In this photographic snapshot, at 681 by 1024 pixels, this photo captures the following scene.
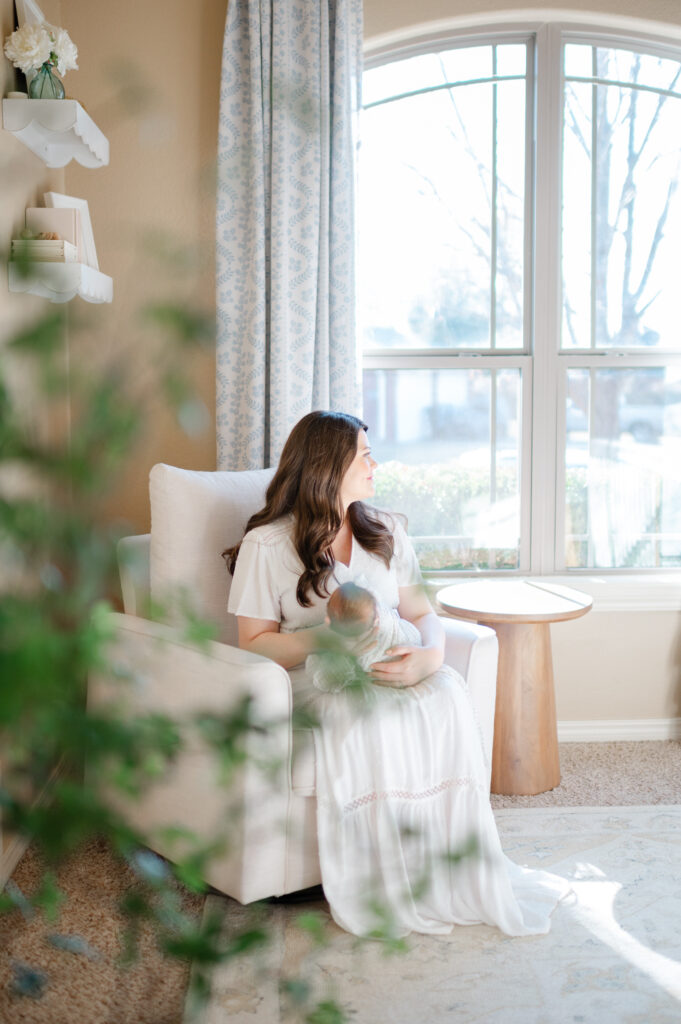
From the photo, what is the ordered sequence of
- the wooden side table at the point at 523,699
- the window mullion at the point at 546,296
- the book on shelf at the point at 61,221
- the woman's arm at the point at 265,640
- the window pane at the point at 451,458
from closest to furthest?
the woman's arm at the point at 265,640 < the book on shelf at the point at 61,221 < the wooden side table at the point at 523,699 < the window mullion at the point at 546,296 < the window pane at the point at 451,458

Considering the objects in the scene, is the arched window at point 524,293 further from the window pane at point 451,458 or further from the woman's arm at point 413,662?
the woman's arm at point 413,662

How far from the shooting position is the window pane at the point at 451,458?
11.7 ft

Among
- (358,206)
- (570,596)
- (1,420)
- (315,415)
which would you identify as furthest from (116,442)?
(358,206)

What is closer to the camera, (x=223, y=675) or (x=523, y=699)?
(x=223, y=675)

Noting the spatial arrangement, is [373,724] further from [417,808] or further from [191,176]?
[191,176]

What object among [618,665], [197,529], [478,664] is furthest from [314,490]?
[618,665]

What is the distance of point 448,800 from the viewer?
2.20m

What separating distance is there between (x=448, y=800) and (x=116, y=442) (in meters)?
2.03

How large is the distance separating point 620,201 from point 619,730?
1927mm

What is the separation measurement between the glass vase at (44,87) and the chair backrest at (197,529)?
38.9 inches

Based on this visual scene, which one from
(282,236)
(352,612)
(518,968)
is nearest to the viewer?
(352,612)

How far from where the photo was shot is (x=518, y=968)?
6.59 feet

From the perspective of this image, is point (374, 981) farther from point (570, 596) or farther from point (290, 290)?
point (290, 290)

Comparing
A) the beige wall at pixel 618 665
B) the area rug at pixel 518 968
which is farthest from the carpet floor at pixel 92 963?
the beige wall at pixel 618 665
